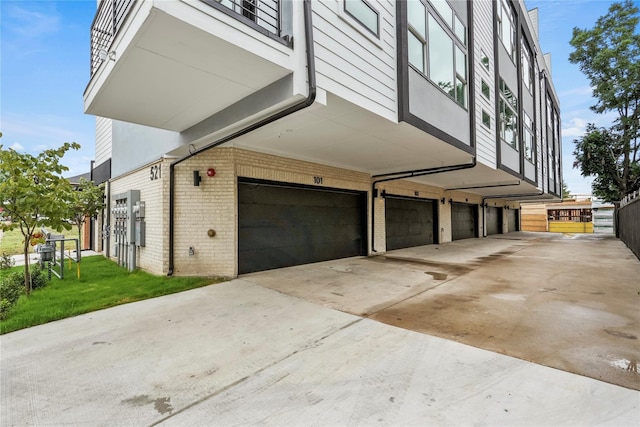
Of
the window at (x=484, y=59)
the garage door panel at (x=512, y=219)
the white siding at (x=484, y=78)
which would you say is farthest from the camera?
the garage door panel at (x=512, y=219)

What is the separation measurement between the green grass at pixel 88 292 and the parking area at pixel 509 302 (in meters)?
1.73

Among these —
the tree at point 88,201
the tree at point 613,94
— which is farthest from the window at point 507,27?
the tree at point 88,201

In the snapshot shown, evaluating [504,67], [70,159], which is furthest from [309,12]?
[504,67]

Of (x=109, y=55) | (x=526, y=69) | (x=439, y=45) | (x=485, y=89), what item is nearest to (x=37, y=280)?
(x=109, y=55)

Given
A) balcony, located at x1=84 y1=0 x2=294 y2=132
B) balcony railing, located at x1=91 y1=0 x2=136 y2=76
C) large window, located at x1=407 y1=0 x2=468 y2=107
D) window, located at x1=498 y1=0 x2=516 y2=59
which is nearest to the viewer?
balcony, located at x1=84 y1=0 x2=294 y2=132

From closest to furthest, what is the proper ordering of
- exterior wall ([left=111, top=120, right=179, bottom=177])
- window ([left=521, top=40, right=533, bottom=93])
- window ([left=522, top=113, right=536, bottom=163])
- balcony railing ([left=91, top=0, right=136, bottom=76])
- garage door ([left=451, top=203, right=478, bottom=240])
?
1. balcony railing ([left=91, top=0, right=136, bottom=76])
2. exterior wall ([left=111, top=120, right=179, bottom=177])
3. window ([left=522, top=113, right=536, bottom=163])
4. window ([left=521, top=40, right=533, bottom=93])
5. garage door ([left=451, top=203, right=478, bottom=240])

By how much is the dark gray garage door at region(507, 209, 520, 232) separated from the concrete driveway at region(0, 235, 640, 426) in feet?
78.6

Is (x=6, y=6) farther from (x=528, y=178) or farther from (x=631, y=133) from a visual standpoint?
(x=631, y=133)

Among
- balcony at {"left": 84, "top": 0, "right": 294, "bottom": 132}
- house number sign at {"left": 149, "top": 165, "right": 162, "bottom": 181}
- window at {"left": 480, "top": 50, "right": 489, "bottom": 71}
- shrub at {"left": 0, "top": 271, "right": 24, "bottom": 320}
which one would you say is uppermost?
window at {"left": 480, "top": 50, "right": 489, "bottom": 71}

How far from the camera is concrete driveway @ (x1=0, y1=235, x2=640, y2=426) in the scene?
190 centimetres

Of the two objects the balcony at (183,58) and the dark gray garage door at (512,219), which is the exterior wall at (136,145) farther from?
the dark gray garage door at (512,219)

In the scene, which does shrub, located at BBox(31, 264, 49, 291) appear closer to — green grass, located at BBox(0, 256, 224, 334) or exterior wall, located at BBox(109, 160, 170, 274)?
green grass, located at BBox(0, 256, 224, 334)

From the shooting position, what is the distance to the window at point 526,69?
13.2 meters

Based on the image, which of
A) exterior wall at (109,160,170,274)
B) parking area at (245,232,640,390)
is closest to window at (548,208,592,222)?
parking area at (245,232,640,390)
